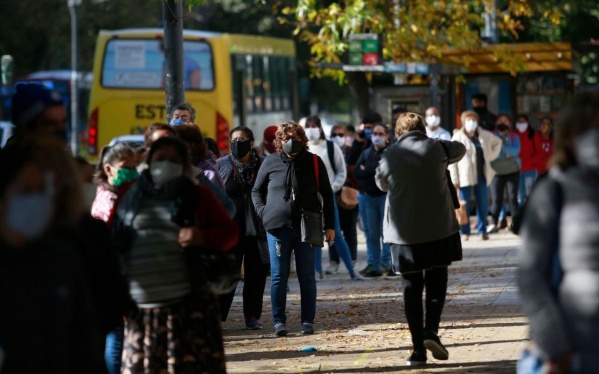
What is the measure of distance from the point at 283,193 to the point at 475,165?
27.5 ft

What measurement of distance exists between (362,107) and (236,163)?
41.2 ft

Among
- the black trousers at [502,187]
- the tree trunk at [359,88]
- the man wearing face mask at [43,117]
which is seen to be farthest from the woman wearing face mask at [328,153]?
the tree trunk at [359,88]

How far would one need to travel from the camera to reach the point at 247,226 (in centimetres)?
1138

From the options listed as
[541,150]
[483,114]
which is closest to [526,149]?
[541,150]

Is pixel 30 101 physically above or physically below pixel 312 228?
above

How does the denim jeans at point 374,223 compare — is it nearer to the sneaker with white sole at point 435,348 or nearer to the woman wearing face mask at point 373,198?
the woman wearing face mask at point 373,198

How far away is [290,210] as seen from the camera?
10859mm

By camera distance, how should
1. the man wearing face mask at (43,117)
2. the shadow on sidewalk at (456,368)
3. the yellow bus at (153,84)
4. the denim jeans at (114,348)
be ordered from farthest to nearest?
the yellow bus at (153,84), the shadow on sidewalk at (456,368), the denim jeans at (114,348), the man wearing face mask at (43,117)

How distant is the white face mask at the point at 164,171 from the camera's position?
6.76 metres

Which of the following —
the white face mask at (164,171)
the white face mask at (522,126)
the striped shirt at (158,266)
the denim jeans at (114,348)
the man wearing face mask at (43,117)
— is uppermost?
the man wearing face mask at (43,117)

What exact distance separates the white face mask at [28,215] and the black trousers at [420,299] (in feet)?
15.5

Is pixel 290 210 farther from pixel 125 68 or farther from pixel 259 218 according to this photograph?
pixel 125 68

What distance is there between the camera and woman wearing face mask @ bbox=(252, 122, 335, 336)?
10.9 meters

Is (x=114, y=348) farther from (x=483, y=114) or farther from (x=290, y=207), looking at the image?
(x=483, y=114)
